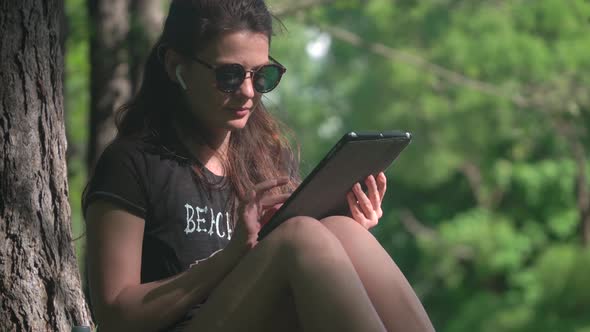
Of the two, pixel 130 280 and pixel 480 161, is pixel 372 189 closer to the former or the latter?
pixel 130 280

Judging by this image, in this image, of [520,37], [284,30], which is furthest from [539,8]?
[284,30]

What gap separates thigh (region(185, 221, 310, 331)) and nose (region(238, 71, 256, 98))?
1.61 ft

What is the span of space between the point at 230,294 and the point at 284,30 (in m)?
1.25

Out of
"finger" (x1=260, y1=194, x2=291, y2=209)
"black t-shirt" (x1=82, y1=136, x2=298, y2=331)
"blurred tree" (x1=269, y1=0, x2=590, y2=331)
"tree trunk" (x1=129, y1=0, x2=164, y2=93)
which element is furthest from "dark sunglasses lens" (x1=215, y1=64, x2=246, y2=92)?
"blurred tree" (x1=269, y1=0, x2=590, y2=331)

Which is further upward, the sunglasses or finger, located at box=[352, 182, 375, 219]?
the sunglasses

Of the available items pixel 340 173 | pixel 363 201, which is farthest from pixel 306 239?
pixel 363 201

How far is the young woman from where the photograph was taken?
10.2 feet

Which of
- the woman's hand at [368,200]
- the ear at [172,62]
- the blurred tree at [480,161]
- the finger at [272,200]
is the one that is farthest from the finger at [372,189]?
the blurred tree at [480,161]

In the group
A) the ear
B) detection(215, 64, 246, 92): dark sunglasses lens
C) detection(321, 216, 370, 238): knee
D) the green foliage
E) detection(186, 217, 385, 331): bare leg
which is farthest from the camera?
the green foliage

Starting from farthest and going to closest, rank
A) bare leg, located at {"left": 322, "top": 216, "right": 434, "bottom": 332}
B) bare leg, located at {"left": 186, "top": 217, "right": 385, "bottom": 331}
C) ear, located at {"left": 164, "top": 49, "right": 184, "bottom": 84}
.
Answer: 1. ear, located at {"left": 164, "top": 49, "right": 184, "bottom": 84}
2. bare leg, located at {"left": 322, "top": 216, "right": 434, "bottom": 332}
3. bare leg, located at {"left": 186, "top": 217, "right": 385, "bottom": 331}

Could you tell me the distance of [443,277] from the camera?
71.9 ft

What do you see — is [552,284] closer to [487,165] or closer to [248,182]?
[487,165]

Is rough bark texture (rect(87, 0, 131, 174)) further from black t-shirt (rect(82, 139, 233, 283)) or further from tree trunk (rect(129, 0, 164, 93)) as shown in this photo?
black t-shirt (rect(82, 139, 233, 283))

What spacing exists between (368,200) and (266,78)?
45cm
